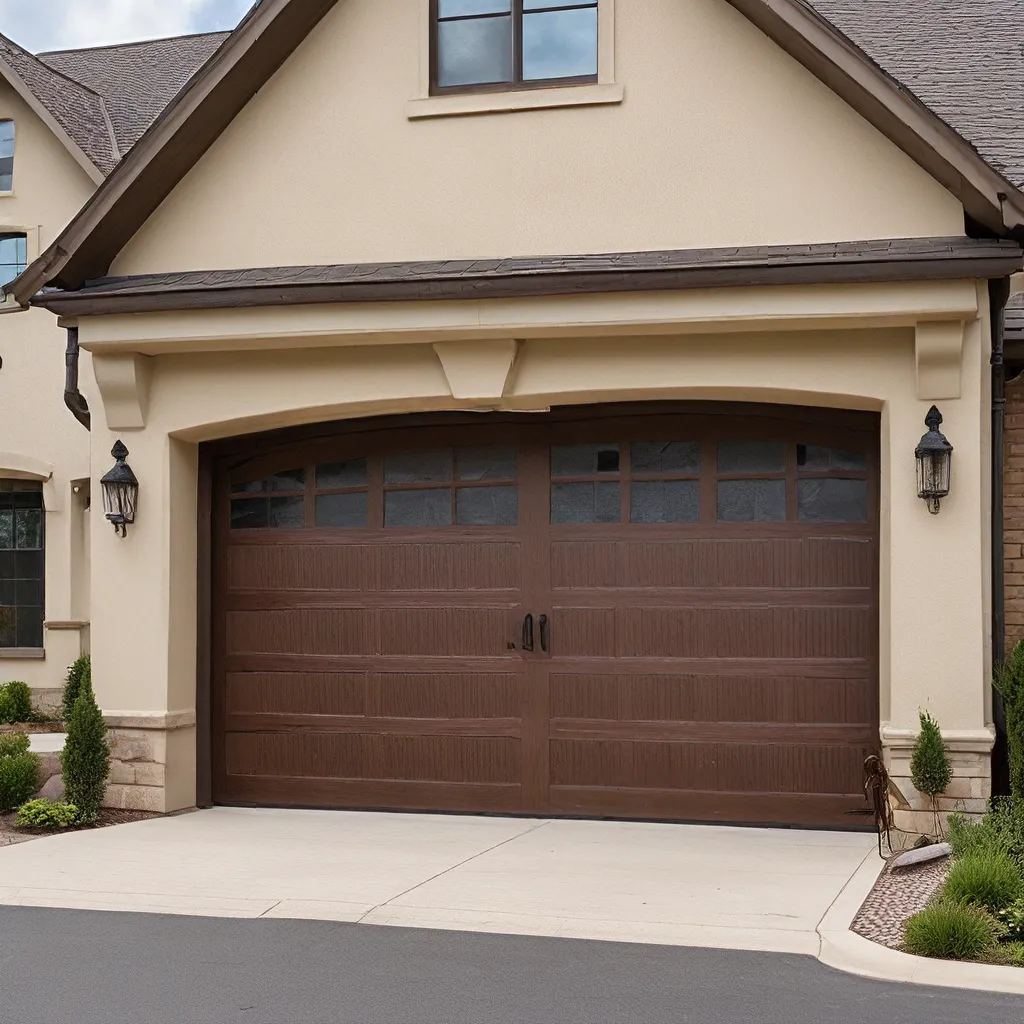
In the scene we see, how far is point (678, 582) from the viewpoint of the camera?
9.98m

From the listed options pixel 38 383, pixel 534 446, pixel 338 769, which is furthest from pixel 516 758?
pixel 38 383

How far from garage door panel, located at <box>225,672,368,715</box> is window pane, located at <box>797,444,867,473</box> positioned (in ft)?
11.4

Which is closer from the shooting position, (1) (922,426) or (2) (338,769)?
(1) (922,426)

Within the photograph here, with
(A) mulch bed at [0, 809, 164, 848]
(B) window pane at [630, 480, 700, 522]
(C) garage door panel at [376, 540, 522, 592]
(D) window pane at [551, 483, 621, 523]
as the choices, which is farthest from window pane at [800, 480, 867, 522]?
(A) mulch bed at [0, 809, 164, 848]

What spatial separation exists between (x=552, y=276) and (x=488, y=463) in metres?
1.76

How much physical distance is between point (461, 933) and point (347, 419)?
15.5 ft

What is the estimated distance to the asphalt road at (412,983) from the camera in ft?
18.2

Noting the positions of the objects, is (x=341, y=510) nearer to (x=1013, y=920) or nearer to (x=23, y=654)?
(x=1013, y=920)

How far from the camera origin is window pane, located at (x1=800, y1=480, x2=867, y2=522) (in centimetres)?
974

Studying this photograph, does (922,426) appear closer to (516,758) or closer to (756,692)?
(756,692)

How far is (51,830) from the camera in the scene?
9.70 meters

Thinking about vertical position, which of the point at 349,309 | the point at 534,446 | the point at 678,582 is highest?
the point at 349,309

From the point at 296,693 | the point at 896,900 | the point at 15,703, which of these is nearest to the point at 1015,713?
the point at 896,900

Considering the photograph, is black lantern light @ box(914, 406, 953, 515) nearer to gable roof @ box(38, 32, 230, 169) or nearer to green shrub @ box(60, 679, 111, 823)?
green shrub @ box(60, 679, 111, 823)
